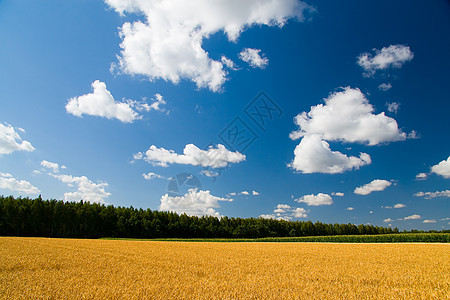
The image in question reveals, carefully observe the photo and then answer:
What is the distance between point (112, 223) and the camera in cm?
8619

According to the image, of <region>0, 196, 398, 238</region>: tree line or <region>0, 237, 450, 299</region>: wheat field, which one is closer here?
<region>0, 237, 450, 299</region>: wheat field

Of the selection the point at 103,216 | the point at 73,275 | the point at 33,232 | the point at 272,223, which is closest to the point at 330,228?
the point at 272,223

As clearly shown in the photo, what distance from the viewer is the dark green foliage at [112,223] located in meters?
73.5

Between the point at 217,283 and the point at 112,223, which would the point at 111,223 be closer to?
the point at 112,223

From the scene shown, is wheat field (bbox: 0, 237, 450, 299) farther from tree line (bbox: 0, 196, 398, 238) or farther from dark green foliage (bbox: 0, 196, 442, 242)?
tree line (bbox: 0, 196, 398, 238)

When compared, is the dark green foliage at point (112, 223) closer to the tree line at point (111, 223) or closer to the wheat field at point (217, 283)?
the tree line at point (111, 223)

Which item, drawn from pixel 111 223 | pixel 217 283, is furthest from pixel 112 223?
pixel 217 283

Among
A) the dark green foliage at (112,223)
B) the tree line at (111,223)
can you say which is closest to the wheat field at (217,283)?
the dark green foliage at (112,223)

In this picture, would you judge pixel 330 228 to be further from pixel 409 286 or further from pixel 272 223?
pixel 409 286

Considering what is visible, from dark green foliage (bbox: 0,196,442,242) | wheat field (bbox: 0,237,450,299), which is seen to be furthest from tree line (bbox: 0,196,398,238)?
wheat field (bbox: 0,237,450,299)

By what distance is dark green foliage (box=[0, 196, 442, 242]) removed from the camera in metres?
73.5

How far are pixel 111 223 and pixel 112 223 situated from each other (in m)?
0.36

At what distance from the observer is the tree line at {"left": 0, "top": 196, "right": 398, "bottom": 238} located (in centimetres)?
7381

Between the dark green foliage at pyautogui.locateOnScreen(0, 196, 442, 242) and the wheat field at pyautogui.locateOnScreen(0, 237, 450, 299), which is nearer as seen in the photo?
the wheat field at pyautogui.locateOnScreen(0, 237, 450, 299)
